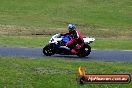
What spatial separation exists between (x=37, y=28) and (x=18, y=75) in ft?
77.9

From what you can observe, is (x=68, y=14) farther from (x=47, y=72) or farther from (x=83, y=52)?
(x=47, y=72)

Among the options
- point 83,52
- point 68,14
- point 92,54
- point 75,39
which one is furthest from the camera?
point 68,14

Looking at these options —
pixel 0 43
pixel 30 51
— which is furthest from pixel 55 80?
pixel 0 43

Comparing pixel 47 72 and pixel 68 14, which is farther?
pixel 68 14

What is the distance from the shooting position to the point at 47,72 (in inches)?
610

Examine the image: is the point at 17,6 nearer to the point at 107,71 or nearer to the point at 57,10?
the point at 57,10

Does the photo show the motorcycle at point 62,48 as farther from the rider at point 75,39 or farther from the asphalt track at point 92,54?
the asphalt track at point 92,54

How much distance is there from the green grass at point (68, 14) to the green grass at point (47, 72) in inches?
747

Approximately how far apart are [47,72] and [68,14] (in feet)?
115

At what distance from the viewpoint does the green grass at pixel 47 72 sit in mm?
13414

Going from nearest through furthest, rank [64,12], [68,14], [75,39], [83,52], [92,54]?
[75,39], [83,52], [92,54], [68,14], [64,12]

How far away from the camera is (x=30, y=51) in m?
23.0

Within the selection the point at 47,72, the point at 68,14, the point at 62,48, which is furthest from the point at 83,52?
the point at 68,14

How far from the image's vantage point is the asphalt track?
69.7 ft
